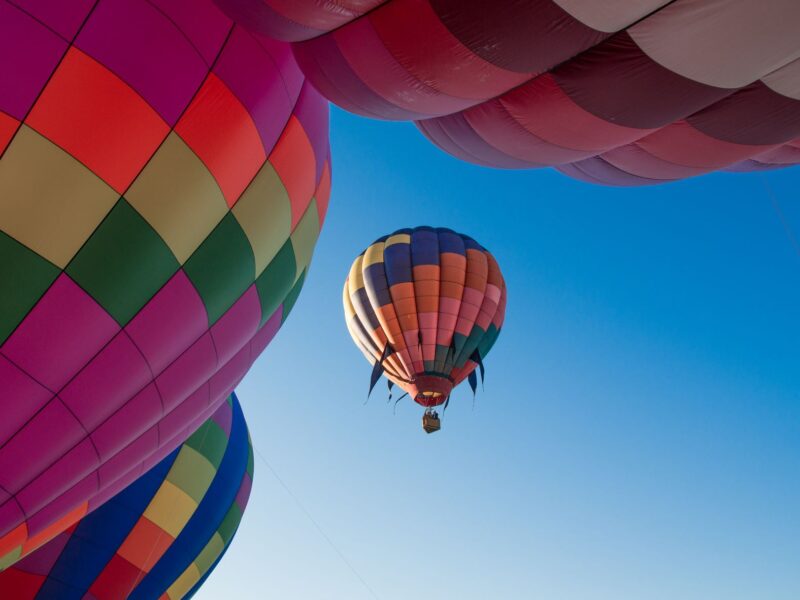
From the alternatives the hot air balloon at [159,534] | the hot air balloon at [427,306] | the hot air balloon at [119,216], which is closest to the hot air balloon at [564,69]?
the hot air balloon at [119,216]

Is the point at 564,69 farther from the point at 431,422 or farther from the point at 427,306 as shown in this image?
the point at 431,422

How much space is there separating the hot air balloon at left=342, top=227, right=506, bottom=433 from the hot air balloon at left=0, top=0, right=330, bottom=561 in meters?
7.46

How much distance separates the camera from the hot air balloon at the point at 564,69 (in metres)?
2.77

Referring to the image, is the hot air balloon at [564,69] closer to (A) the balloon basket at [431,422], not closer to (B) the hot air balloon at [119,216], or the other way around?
(B) the hot air balloon at [119,216]

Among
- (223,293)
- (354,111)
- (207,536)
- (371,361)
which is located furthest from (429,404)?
(354,111)

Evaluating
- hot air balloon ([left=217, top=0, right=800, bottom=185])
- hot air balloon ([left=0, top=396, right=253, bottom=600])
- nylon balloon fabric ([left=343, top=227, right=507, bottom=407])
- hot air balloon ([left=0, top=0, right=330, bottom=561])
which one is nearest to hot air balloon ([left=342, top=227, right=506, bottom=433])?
nylon balloon fabric ([left=343, top=227, right=507, bottom=407])

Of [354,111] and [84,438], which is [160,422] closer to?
[84,438]

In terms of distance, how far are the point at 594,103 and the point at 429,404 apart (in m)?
10.5

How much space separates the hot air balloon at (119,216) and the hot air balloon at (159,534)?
1801mm

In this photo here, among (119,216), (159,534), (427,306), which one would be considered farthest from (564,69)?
(427,306)

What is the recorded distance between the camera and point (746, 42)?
2826 mm

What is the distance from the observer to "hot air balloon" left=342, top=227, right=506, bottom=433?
1206 centimetres

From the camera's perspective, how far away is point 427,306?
12008 millimetres

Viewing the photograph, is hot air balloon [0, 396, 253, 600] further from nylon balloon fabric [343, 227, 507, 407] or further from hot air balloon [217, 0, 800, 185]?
nylon balloon fabric [343, 227, 507, 407]
